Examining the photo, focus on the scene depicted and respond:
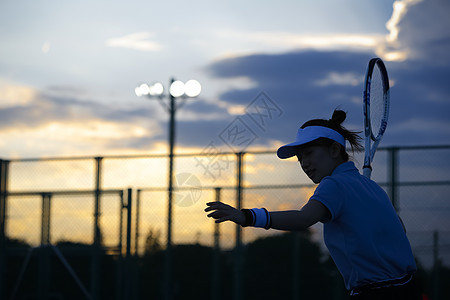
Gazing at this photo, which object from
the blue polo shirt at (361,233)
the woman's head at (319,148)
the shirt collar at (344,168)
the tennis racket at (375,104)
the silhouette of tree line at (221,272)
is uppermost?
the tennis racket at (375,104)

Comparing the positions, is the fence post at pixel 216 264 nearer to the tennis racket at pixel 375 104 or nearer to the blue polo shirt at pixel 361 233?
the tennis racket at pixel 375 104

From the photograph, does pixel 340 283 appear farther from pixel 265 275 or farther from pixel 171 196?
pixel 171 196

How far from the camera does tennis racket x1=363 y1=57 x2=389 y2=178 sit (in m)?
4.70

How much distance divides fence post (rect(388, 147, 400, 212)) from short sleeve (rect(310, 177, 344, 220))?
6527 mm

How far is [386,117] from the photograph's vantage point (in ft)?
17.1

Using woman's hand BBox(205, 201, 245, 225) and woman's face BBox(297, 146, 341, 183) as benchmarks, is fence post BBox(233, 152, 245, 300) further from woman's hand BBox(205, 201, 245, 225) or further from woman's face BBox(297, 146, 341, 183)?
woman's hand BBox(205, 201, 245, 225)

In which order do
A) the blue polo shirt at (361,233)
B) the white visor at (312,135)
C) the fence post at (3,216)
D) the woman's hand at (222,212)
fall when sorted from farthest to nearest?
the fence post at (3,216)
the white visor at (312,135)
the blue polo shirt at (361,233)
the woman's hand at (222,212)

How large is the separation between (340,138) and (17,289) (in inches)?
352

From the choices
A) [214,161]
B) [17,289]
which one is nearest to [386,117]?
[214,161]

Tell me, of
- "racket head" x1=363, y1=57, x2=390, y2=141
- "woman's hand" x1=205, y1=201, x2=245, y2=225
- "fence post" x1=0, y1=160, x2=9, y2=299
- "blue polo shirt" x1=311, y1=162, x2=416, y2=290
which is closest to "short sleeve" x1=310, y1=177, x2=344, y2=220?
"blue polo shirt" x1=311, y1=162, x2=416, y2=290

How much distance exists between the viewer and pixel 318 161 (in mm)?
3527

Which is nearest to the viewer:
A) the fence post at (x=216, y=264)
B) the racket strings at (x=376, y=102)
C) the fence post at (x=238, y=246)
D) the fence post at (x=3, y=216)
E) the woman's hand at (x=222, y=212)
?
the woman's hand at (x=222, y=212)

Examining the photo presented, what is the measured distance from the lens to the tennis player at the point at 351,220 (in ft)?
10.6

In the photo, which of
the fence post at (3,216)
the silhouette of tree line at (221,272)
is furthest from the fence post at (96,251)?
the fence post at (3,216)
